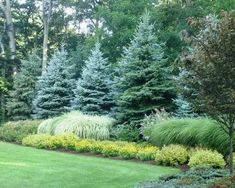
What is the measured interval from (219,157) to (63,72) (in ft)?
51.0

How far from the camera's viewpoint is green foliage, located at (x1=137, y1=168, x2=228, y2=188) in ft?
26.4

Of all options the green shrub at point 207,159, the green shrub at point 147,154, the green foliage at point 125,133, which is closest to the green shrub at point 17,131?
the green foliage at point 125,133

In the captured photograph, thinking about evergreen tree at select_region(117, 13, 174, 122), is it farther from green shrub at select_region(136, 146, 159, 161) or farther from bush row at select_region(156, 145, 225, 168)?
bush row at select_region(156, 145, 225, 168)

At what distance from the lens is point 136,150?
13273 millimetres

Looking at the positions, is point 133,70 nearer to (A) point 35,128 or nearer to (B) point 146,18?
(B) point 146,18

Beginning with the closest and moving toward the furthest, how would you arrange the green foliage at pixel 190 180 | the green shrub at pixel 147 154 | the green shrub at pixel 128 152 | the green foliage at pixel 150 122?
the green foliage at pixel 190 180
the green shrub at pixel 147 154
the green shrub at pixel 128 152
the green foliage at pixel 150 122

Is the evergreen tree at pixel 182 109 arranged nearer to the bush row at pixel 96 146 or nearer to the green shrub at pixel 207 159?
the bush row at pixel 96 146

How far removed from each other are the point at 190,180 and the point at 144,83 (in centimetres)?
1041

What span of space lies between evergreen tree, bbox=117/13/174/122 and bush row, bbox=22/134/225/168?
347 cm

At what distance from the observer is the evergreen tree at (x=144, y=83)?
18.0 metres

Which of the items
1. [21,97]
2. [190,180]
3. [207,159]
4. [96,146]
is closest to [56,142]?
[96,146]

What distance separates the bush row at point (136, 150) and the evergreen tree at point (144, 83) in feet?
11.4

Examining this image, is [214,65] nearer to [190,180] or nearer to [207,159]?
[190,180]

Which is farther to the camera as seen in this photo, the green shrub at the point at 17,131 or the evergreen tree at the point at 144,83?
the green shrub at the point at 17,131
